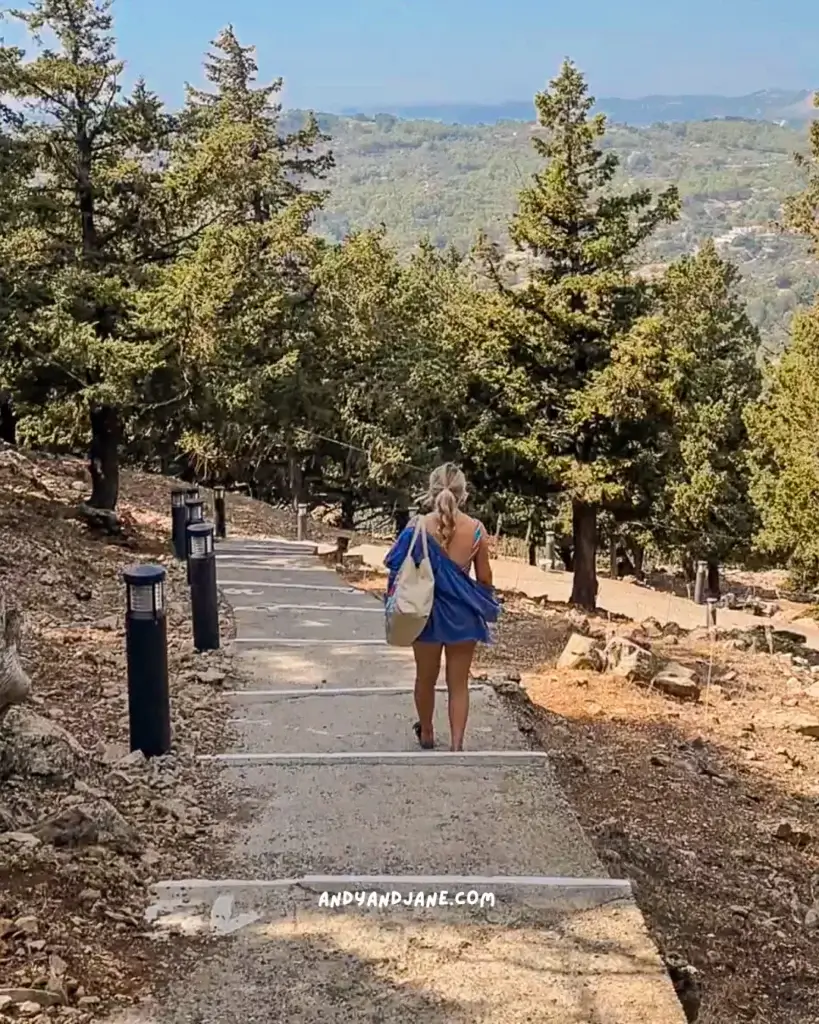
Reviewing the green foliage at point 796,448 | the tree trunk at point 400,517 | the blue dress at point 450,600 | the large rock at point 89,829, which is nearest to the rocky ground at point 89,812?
the large rock at point 89,829

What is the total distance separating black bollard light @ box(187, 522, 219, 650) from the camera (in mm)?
8734

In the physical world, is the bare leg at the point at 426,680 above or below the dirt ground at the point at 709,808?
above

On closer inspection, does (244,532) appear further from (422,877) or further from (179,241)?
(422,877)

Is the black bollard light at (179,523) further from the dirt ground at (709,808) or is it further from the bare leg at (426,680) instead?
the bare leg at (426,680)

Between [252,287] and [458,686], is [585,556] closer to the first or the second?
[252,287]

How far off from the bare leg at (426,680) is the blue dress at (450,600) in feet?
0.28

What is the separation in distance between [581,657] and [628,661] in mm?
420

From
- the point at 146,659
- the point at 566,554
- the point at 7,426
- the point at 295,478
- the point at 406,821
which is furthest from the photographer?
the point at 566,554

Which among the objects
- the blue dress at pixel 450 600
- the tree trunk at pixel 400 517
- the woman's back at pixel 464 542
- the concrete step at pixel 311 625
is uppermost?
the woman's back at pixel 464 542

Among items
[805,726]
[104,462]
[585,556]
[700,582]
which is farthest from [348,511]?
[805,726]

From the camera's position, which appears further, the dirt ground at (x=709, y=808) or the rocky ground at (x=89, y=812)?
the dirt ground at (x=709, y=808)

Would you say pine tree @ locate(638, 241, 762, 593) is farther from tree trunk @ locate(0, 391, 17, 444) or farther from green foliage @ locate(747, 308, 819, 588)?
tree trunk @ locate(0, 391, 17, 444)

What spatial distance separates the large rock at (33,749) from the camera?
5.26m

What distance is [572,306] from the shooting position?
2084cm
